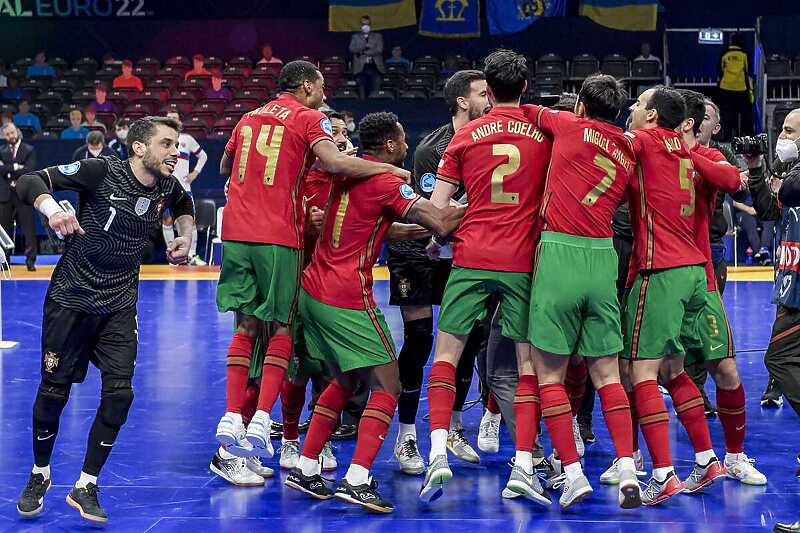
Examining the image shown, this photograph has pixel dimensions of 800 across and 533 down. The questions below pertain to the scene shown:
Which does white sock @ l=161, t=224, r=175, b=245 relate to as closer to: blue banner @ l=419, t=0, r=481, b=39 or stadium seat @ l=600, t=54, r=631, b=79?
blue banner @ l=419, t=0, r=481, b=39

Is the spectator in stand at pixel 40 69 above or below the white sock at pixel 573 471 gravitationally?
above

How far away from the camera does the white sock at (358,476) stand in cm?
552

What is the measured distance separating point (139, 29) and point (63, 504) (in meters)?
20.3

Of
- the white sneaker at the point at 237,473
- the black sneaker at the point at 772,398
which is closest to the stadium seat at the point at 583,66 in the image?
the black sneaker at the point at 772,398

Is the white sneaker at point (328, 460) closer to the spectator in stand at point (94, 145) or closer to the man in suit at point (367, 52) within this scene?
the spectator in stand at point (94, 145)

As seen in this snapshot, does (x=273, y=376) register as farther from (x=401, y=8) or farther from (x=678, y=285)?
(x=401, y=8)

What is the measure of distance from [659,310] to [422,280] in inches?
61.6

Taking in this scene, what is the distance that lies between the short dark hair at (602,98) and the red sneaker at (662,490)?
1.84m

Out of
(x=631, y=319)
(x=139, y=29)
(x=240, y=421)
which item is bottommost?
(x=240, y=421)

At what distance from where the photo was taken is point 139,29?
79.9ft

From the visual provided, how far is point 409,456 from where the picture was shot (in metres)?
6.25

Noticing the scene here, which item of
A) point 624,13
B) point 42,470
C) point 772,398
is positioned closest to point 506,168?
point 42,470

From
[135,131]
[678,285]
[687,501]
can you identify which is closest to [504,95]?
[678,285]

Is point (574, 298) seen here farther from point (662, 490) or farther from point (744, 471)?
point (744, 471)
